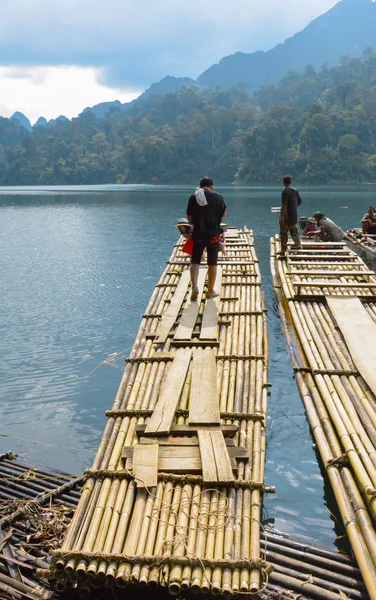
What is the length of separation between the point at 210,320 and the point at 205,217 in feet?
6.32

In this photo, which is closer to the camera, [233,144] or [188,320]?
[188,320]

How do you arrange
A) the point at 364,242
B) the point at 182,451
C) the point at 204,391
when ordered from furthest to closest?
the point at 364,242
the point at 204,391
the point at 182,451

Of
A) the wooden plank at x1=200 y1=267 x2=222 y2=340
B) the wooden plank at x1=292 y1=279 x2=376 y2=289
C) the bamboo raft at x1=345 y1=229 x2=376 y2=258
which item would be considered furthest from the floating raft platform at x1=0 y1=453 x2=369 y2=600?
the bamboo raft at x1=345 y1=229 x2=376 y2=258

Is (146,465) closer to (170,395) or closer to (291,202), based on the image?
(170,395)

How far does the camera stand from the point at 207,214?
9312mm

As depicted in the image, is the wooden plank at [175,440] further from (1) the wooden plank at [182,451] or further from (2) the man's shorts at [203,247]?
(2) the man's shorts at [203,247]

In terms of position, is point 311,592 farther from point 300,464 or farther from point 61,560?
point 300,464

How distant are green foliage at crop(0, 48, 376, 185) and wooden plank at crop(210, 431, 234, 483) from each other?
3458 inches

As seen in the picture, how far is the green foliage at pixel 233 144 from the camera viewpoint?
90938mm

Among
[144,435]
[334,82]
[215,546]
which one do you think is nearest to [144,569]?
[215,546]

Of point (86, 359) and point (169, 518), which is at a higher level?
point (86, 359)

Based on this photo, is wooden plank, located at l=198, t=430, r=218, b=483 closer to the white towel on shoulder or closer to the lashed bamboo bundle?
the lashed bamboo bundle

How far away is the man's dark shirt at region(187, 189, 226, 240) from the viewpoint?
30.2 feet

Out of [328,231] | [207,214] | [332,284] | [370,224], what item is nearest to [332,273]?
[332,284]
